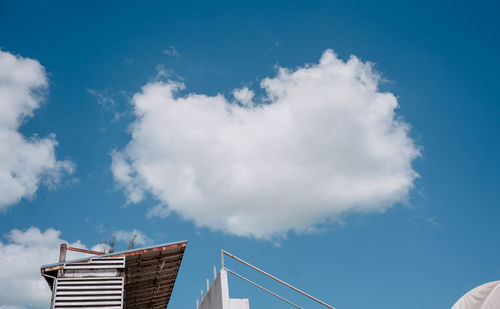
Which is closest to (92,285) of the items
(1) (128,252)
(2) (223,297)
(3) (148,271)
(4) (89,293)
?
(4) (89,293)

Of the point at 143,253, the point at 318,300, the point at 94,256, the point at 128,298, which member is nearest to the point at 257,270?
the point at 318,300

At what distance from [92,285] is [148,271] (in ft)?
9.45

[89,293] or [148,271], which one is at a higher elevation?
[148,271]

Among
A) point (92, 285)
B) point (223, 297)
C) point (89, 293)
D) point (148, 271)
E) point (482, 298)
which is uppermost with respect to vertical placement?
point (148, 271)

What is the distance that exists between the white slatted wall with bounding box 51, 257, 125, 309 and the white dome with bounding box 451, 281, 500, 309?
10308mm

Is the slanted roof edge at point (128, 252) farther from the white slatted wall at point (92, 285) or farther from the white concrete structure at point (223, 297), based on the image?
the white concrete structure at point (223, 297)

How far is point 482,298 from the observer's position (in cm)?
1084

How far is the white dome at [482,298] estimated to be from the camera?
1030 centimetres

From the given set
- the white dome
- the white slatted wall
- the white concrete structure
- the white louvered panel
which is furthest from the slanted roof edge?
the white dome

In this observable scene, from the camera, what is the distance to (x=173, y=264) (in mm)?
16156

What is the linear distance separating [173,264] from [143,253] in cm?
238

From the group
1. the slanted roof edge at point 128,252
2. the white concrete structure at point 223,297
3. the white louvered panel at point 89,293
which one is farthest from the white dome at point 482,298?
the white louvered panel at point 89,293

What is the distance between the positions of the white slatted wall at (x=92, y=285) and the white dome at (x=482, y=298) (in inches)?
406

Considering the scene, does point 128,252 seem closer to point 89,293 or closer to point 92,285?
point 92,285
